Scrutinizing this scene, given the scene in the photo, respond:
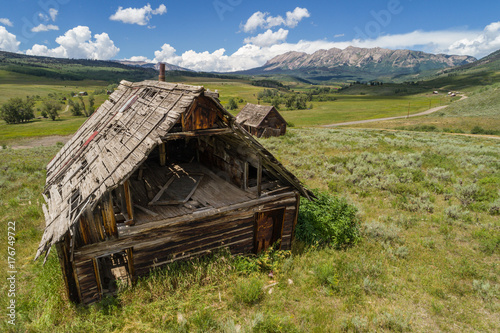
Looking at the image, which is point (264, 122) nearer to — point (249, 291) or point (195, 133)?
point (195, 133)

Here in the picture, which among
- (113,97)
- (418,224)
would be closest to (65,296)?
(113,97)

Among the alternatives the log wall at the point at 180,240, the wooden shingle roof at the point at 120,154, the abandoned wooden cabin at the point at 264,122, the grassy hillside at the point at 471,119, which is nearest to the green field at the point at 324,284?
the log wall at the point at 180,240

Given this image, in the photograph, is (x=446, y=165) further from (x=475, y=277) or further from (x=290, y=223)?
(x=290, y=223)

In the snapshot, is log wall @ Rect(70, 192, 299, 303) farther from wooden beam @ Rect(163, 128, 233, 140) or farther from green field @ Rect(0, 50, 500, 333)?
wooden beam @ Rect(163, 128, 233, 140)

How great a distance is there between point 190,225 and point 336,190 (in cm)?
991

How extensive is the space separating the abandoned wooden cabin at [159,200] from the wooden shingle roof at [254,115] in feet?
79.2

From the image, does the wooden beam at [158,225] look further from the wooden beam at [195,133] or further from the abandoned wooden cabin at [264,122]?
the abandoned wooden cabin at [264,122]

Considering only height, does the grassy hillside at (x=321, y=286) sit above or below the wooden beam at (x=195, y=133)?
below

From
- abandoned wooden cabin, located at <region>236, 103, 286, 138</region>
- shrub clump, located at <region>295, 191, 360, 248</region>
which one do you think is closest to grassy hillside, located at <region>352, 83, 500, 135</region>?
abandoned wooden cabin, located at <region>236, 103, 286, 138</region>

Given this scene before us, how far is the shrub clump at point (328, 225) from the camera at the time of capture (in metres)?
8.73

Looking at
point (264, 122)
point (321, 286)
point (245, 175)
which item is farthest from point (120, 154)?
point (264, 122)

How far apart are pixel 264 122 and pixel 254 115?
216cm

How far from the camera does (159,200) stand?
7145mm

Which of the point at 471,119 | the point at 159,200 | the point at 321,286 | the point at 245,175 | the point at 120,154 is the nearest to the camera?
the point at 120,154
